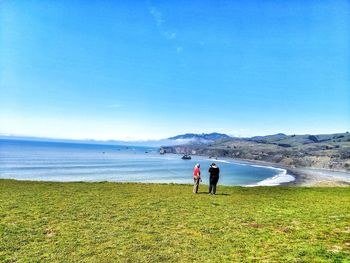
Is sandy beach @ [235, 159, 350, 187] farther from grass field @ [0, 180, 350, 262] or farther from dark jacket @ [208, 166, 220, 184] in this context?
grass field @ [0, 180, 350, 262]

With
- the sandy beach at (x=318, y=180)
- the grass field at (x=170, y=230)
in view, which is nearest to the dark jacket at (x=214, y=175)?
the grass field at (x=170, y=230)

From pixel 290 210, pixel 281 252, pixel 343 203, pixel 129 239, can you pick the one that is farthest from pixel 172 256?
pixel 343 203

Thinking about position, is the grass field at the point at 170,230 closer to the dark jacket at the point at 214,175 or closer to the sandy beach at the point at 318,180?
the dark jacket at the point at 214,175

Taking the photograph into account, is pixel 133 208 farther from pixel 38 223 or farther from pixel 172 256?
Result: pixel 172 256

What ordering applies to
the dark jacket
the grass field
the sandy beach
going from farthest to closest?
the sandy beach
the dark jacket
the grass field

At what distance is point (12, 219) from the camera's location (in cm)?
1769

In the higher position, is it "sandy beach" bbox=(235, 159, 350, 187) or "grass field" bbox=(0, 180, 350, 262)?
"grass field" bbox=(0, 180, 350, 262)

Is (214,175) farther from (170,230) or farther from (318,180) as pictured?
(318,180)

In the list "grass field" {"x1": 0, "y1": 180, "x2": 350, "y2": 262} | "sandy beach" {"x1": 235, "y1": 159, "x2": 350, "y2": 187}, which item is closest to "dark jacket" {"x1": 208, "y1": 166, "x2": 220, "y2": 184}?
"grass field" {"x1": 0, "y1": 180, "x2": 350, "y2": 262}

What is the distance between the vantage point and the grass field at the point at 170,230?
1248 cm

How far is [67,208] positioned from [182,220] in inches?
325

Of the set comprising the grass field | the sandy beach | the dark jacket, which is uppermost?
the dark jacket

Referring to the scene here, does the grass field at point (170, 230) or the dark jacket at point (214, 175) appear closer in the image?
the grass field at point (170, 230)

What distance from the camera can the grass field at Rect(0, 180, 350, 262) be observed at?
40.9 feet
